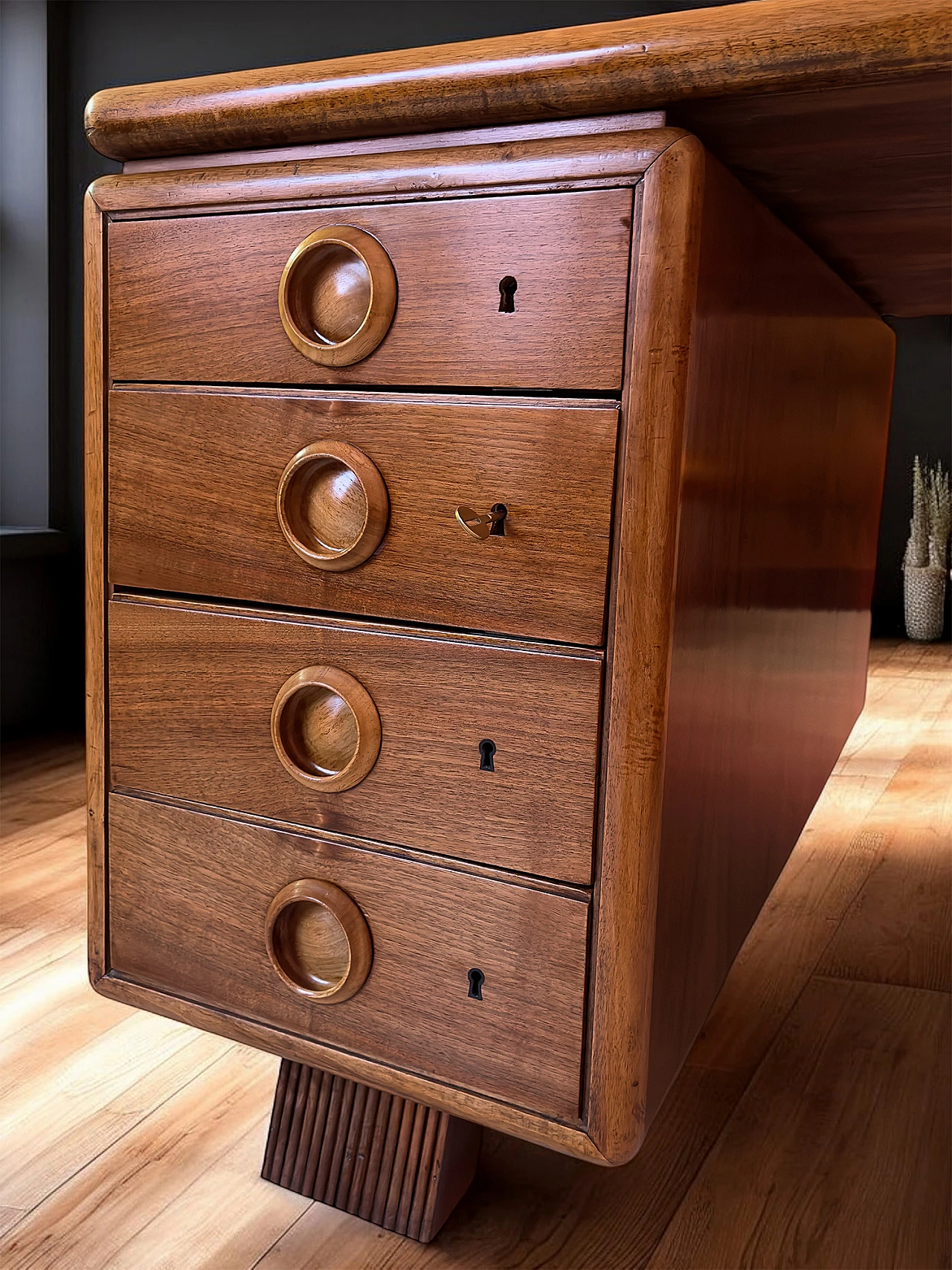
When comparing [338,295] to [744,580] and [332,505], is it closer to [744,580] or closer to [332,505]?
[332,505]

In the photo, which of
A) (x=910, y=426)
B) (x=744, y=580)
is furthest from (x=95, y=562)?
(x=910, y=426)

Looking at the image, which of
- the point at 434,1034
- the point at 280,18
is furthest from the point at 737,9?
the point at 280,18

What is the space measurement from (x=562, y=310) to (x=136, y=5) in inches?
92.2

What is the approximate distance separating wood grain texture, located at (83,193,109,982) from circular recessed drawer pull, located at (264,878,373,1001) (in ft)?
0.44

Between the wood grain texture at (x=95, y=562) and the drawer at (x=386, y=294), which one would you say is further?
the wood grain texture at (x=95, y=562)

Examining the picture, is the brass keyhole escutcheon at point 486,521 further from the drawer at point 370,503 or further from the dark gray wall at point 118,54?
the dark gray wall at point 118,54

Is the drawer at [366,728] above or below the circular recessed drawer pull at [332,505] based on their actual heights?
below

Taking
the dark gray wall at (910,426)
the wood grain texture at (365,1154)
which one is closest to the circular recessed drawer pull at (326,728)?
the wood grain texture at (365,1154)

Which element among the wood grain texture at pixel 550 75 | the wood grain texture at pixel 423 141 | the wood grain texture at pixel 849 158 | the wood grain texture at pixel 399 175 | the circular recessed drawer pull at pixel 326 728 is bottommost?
the circular recessed drawer pull at pixel 326 728

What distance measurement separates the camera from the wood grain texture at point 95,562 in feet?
2.28

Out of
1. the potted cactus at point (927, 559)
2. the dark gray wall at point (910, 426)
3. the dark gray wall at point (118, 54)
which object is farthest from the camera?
the dark gray wall at point (910, 426)

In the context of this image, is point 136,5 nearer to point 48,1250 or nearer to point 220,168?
point 220,168

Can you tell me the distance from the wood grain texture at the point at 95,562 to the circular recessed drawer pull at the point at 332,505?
141 mm

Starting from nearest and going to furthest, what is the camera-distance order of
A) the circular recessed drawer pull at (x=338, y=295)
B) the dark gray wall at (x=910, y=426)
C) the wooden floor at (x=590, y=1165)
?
the circular recessed drawer pull at (x=338, y=295), the wooden floor at (x=590, y=1165), the dark gray wall at (x=910, y=426)
